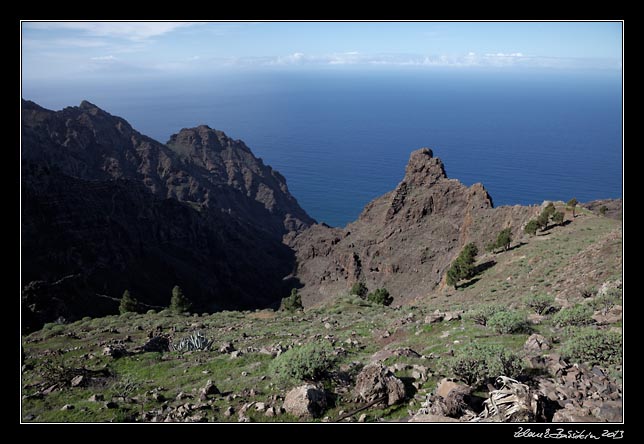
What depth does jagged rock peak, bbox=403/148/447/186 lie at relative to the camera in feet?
285

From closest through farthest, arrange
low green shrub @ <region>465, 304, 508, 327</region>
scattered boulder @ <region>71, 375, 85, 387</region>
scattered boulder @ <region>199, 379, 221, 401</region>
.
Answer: scattered boulder @ <region>199, 379, 221, 401</region>
scattered boulder @ <region>71, 375, 85, 387</region>
low green shrub @ <region>465, 304, 508, 327</region>

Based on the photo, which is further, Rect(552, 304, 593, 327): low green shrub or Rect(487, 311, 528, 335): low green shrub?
Rect(487, 311, 528, 335): low green shrub

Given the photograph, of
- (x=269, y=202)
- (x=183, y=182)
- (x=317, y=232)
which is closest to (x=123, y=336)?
(x=317, y=232)

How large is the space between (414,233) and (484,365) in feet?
236

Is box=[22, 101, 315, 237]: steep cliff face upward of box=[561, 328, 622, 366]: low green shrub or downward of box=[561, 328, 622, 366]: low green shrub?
upward

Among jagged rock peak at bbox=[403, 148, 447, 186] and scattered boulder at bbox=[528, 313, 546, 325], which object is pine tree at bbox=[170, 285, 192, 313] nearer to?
scattered boulder at bbox=[528, 313, 546, 325]

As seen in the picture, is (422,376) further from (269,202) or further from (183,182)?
(269,202)

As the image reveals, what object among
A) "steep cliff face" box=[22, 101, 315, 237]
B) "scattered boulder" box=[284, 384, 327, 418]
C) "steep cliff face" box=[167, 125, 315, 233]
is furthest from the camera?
"steep cliff face" box=[167, 125, 315, 233]

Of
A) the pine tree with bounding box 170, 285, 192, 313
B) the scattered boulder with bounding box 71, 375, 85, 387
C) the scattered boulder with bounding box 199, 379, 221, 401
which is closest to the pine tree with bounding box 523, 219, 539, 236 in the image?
the pine tree with bounding box 170, 285, 192, 313

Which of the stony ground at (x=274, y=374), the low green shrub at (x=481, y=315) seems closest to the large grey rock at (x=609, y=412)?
the stony ground at (x=274, y=374)

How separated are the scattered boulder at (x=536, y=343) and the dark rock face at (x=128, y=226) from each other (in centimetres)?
4093

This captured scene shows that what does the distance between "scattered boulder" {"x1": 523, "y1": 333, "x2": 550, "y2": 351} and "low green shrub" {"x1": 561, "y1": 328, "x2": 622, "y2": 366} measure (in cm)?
126

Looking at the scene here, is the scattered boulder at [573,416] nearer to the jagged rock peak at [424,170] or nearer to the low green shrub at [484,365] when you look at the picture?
the low green shrub at [484,365]

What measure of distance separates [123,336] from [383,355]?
16838mm
